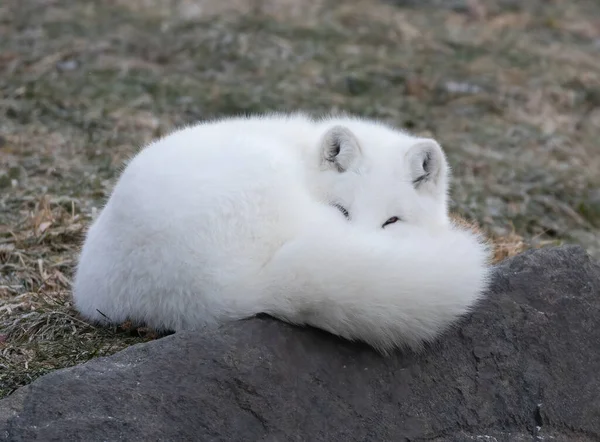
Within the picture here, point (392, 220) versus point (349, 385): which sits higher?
point (392, 220)

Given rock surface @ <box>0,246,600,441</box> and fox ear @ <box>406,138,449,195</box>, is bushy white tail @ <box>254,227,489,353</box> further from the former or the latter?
fox ear @ <box>406,138,449,195</box>

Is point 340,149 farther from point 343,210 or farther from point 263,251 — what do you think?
point 263,251

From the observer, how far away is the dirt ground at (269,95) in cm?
545

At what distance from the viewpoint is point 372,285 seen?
3.15 metres

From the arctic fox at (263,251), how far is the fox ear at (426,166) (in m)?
0.18

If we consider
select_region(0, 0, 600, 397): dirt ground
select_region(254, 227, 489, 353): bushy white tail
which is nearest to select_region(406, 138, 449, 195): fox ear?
select_region(254, 227, 489, 353): bushy white tail

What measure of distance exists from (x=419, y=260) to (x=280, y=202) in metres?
0.66

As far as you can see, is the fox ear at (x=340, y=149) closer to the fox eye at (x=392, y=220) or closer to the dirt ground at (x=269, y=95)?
the fox eye at (x=392, y=220)

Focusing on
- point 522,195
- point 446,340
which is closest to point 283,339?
point 446,340

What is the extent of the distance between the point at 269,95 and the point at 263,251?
5.19 meters

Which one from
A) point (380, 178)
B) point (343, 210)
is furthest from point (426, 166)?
point (343, 210)

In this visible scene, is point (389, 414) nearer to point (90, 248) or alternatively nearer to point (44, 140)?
point (90, 248)

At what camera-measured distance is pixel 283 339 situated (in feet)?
10.8

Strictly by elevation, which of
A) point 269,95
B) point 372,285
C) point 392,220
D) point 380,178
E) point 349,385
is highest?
point 372,285
